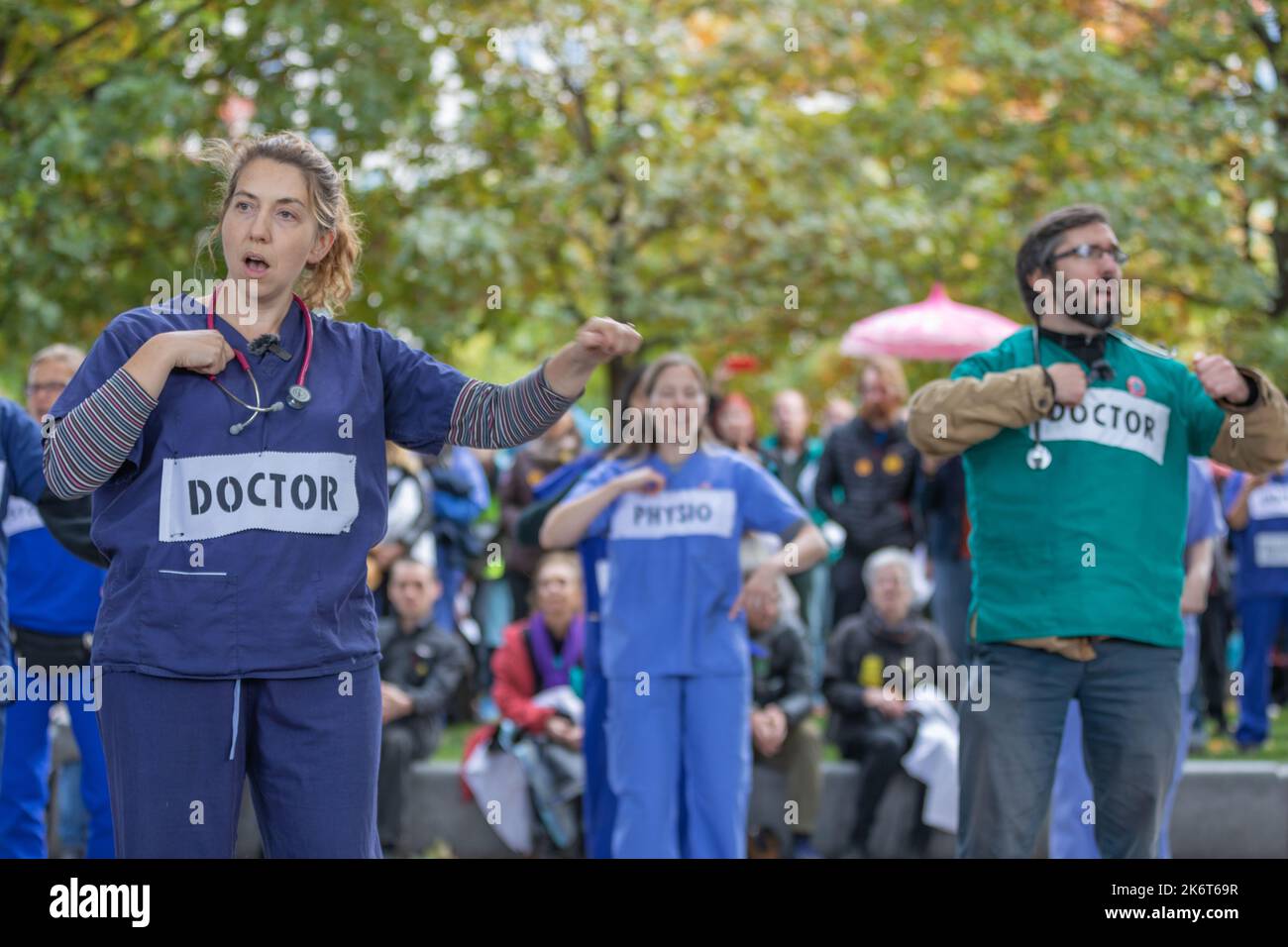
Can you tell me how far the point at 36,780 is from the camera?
227 inches

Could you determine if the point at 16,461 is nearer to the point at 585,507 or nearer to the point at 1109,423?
the point at 585,507

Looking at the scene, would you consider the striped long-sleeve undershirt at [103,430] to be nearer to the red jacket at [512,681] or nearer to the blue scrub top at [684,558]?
the blue scrub top at [684,558]

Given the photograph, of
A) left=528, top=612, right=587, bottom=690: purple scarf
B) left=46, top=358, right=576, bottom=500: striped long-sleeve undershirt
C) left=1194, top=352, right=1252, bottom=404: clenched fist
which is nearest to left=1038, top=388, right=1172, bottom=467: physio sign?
left=1194, top=352, right=1252, bottom=404: clenched fist

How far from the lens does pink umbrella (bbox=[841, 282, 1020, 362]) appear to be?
419 inches

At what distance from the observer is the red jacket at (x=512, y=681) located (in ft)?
25.3

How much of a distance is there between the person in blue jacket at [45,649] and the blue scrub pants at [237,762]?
117 inches

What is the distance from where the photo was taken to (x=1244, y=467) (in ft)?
14.5

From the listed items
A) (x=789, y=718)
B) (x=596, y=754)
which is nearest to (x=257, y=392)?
(x=596, y=754)

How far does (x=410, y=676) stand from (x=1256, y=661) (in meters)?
5.33

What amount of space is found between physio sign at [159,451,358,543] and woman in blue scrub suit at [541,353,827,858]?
9.42 ft

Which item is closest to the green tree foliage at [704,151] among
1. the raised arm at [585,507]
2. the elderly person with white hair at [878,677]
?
the elderly person with white hair at [878,677]
